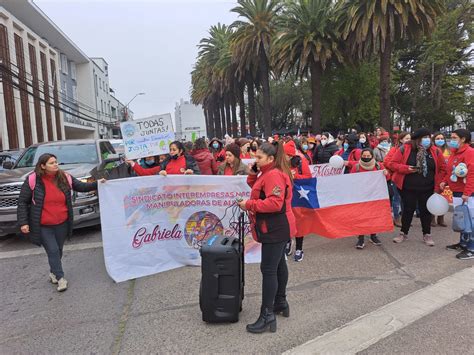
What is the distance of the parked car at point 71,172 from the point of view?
6406mm

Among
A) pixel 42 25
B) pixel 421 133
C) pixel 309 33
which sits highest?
pixel 42 25

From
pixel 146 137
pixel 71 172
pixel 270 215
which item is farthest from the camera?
pixel 71 172

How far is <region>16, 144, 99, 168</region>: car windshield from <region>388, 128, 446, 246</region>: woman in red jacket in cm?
598

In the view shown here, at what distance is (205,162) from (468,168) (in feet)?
14.4

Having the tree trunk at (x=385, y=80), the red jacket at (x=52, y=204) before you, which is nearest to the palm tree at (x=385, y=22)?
the tree trunk at (x=385, y=80)

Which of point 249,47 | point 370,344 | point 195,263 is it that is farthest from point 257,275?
point 249,47

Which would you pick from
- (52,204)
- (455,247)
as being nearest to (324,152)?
(455,247)

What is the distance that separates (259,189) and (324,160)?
5.62 metres

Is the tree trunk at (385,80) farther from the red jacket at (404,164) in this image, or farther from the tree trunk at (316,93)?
the red jacket at (404,164)

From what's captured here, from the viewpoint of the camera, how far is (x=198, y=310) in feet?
12.6

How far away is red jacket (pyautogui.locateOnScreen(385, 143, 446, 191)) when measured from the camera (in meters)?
5.59

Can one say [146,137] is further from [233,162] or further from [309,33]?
[309,33]

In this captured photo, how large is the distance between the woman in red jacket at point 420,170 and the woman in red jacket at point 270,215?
10.5 ft

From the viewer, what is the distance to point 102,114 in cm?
6141
